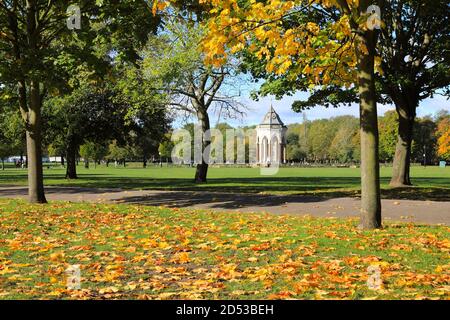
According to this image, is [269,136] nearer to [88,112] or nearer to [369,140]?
[88,112]

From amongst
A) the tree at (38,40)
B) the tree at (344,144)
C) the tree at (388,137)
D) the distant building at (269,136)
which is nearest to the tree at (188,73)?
the tree at (38,40)

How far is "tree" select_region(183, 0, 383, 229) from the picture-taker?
8914mm

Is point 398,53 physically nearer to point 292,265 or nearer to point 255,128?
point 292,265

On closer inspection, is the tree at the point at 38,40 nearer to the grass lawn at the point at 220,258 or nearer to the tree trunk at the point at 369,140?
the grass lawn at the point at 220,258

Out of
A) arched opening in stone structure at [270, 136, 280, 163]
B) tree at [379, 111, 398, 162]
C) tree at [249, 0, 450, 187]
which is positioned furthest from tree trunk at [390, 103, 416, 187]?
tree at [379, 111, 398, 162]

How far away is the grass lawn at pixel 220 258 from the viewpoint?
5.27m

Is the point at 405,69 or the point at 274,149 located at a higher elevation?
the point at 405,69

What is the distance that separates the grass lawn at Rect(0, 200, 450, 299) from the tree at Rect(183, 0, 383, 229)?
1428 millimetres

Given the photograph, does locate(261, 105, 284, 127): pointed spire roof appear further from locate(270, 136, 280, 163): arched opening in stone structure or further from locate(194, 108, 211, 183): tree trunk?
locate(194, 108, 211, 183): tree trunk

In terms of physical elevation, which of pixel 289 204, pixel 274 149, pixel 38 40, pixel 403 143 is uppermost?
pixel 38 40

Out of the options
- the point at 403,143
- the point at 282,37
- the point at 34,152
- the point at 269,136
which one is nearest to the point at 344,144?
the point at 269,136

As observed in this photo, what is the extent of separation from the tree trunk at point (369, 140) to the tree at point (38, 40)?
7668mm

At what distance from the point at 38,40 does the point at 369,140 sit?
478 inches

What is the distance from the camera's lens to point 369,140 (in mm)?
9758
